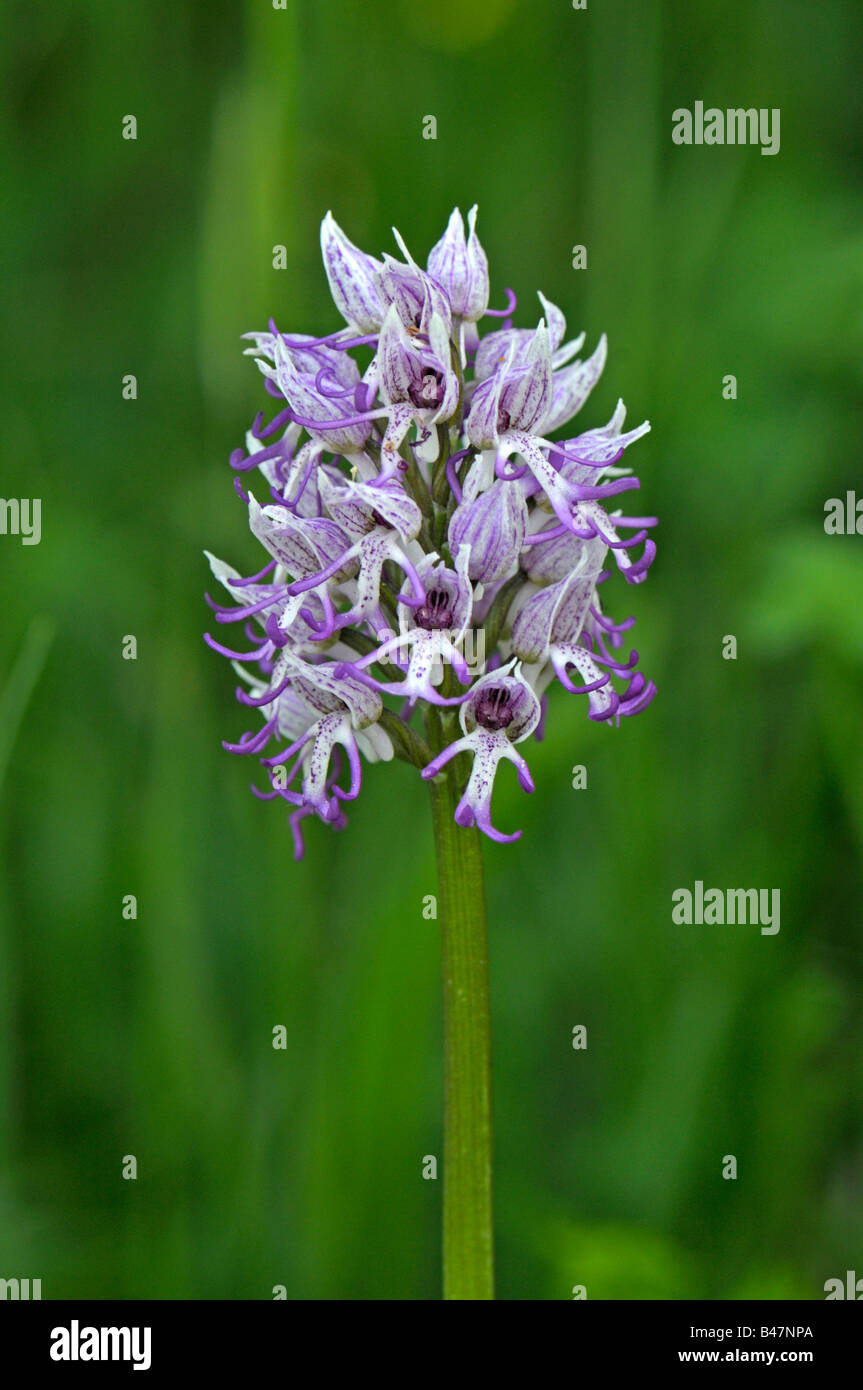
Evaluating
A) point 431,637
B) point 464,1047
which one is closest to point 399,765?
point 464,1047

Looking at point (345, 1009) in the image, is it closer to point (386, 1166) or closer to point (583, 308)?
point (386, 1166)

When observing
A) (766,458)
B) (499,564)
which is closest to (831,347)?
(766,458)

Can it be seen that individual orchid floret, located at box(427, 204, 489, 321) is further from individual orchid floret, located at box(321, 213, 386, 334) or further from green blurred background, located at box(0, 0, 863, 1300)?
green blurred background, located at box(0, 0, 863, 1300)

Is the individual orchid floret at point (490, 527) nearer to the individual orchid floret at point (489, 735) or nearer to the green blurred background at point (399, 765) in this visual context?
the individual orchid floret at point (489, 735)

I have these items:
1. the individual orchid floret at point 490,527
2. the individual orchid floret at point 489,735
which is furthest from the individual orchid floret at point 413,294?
the individual orchid floret at point 489,735

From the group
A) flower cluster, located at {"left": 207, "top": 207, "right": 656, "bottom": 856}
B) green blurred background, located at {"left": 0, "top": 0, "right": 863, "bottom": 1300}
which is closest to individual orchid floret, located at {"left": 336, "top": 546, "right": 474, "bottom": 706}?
flower cluster, located at {"left": 207, "top": 207, "right": 656, "bottom": 856}
